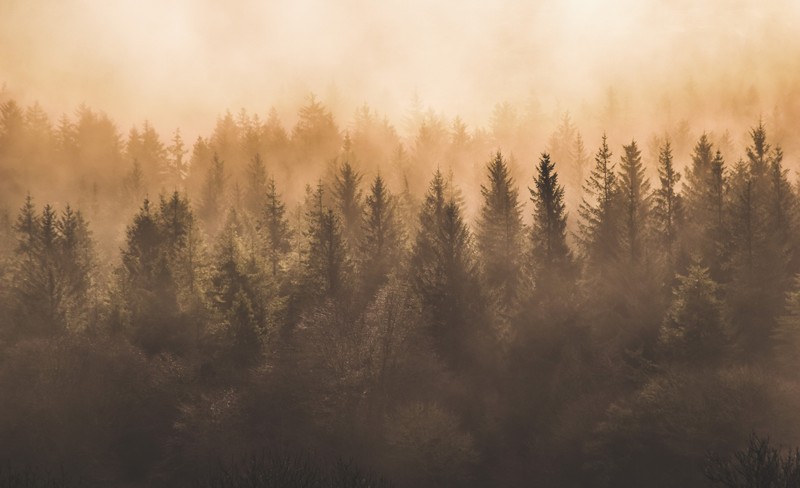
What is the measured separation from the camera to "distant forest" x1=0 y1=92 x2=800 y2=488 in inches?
1831

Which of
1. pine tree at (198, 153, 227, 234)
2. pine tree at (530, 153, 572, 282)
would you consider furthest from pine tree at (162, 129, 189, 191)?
pine tree at (530, 153, 572, 282)

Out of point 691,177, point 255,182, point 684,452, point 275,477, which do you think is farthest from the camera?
point 255,182

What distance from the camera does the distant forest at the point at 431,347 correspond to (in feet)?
153

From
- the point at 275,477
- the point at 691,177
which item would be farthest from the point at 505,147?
the point at 275,477

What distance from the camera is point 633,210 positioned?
62594 millimetres

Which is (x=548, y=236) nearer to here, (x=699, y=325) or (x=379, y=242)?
(x=699, y=325)

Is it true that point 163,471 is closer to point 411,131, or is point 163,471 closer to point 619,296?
point 619,296

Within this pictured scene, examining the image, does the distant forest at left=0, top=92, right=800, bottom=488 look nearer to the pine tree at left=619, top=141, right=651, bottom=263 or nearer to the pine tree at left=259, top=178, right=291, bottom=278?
the pine tree at left=619, top=141, right=651, bottom=263

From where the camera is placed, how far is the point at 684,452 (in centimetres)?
4400

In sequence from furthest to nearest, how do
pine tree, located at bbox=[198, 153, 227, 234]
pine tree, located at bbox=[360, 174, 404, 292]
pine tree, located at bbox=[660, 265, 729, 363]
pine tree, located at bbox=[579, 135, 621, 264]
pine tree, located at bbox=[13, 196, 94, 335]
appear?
pine tree, located at bbox=[198, 153, 227, 234] → pine tree, located at bbox=[360, 174, 404, 292] → pine tree, located at bbox=[579, 135, 621, 264] → pine tree, located at bbox=[13, 196, 94, 335] → pine tree, located at bbox=[660, 265, 729, 363]

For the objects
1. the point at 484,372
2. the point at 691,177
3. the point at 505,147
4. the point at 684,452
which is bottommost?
the point at 684,452

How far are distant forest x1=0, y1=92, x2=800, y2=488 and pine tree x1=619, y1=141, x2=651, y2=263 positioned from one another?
0.27 meters

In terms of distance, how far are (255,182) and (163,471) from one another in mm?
61252

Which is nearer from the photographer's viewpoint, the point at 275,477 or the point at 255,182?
the point at 275,477
